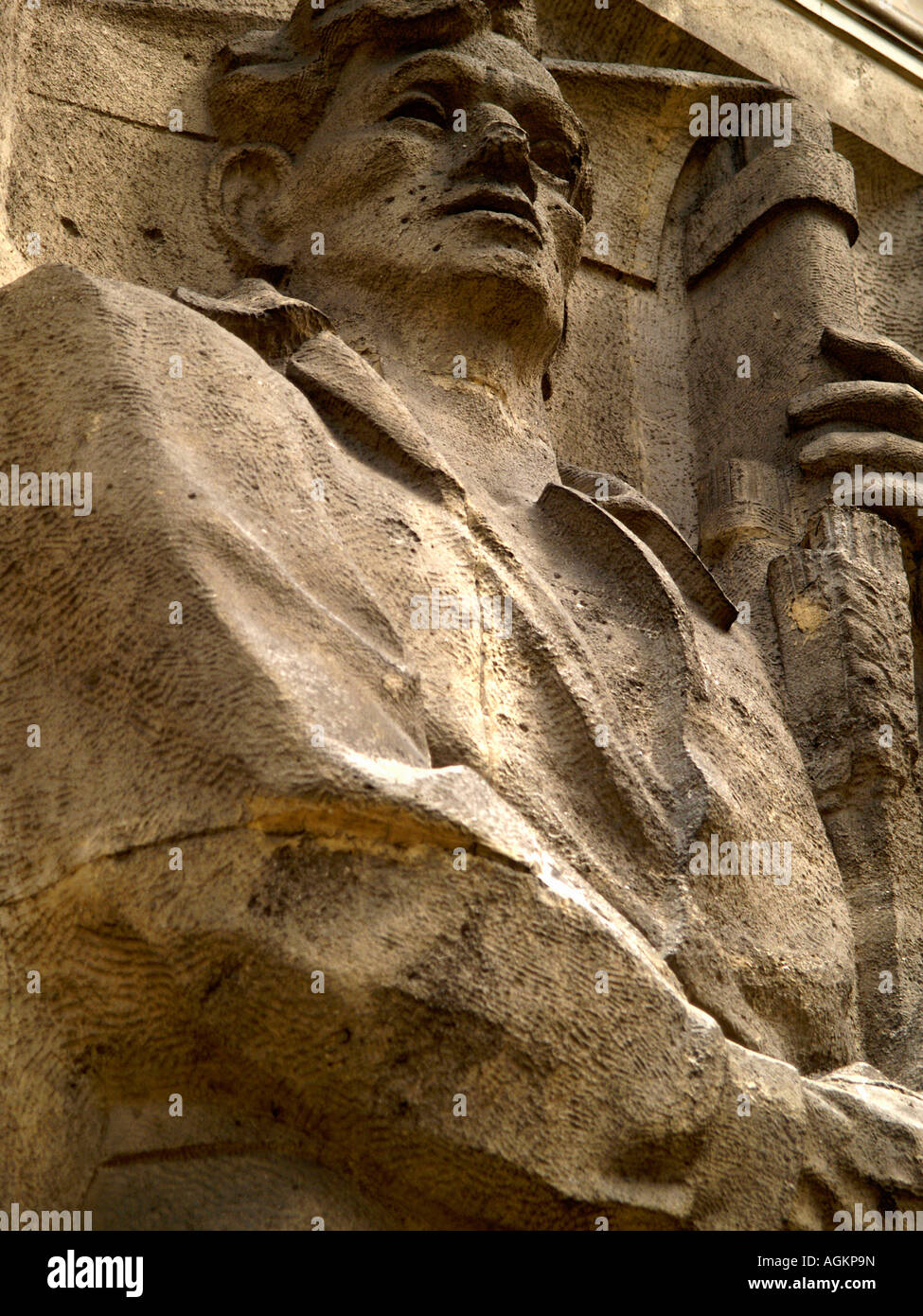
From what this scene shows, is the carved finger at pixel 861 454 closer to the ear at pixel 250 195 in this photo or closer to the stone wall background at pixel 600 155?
the stone wall background at pixel 600 155

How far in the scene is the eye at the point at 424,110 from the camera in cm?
425

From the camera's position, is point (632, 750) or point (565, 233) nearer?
point (632, 750)

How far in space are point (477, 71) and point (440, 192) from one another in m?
0.41

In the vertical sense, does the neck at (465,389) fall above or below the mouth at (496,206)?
below

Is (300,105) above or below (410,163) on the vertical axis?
above

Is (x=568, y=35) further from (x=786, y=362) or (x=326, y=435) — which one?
(x=326, y=435)

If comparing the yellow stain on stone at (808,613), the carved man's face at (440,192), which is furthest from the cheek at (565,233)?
the yellow stain on stone at (808,613)

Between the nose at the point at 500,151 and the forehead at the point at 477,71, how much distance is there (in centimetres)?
16

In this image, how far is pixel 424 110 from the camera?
14.0 ft

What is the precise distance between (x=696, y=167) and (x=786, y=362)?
1.03 m

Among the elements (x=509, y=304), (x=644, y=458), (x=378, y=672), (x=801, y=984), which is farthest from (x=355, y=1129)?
(x=644, y=458)

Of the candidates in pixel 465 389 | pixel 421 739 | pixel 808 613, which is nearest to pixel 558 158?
pixel 465 389

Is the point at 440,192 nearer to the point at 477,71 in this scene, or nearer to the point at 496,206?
the point at 496,206

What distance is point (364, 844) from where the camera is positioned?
2486 millimetres
